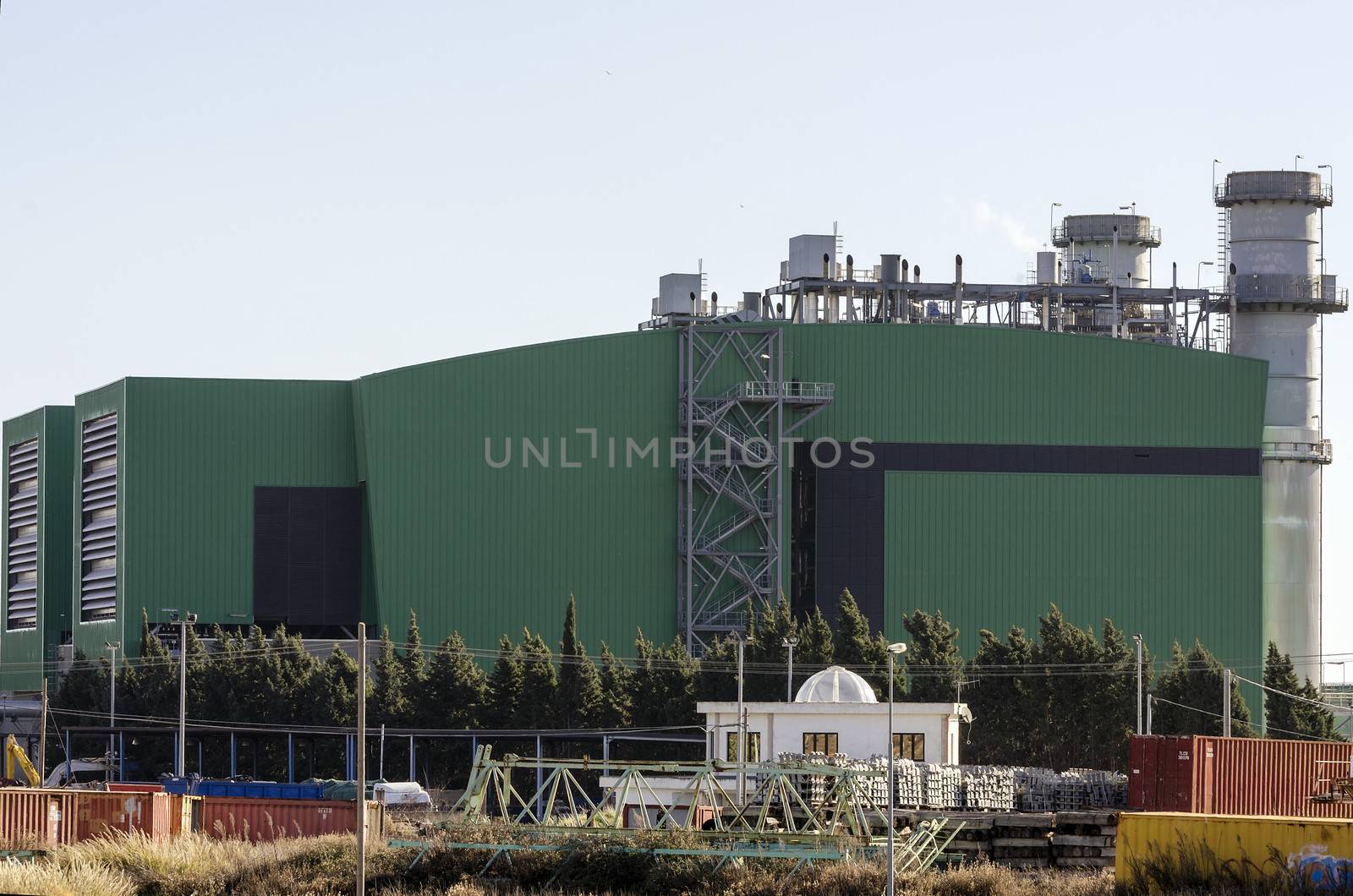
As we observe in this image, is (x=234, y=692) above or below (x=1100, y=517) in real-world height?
Answer: below

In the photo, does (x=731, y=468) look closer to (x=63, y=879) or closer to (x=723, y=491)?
(x=723, y=491)

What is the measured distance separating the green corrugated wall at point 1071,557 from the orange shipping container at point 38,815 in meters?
62.9

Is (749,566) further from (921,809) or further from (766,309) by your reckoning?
(921,809)

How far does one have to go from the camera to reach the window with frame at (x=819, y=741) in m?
73.4

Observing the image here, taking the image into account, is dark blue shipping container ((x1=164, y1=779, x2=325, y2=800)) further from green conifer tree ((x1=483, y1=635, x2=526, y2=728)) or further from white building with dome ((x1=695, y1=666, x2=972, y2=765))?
green conifer tree ((x1=483, y1=635, x2=526, y2=728))

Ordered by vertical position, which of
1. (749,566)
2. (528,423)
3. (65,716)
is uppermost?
(528,423)

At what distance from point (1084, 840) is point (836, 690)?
2213 centimetres

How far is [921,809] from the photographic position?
192ft

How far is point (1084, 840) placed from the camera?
54.2 meters

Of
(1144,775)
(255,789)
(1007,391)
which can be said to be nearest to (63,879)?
(1144,775)

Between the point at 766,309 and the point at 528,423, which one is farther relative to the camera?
the point at 766,309

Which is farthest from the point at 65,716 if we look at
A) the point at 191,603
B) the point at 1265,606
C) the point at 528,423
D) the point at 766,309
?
the point at 1265,606

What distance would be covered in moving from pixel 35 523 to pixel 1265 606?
73504 mm

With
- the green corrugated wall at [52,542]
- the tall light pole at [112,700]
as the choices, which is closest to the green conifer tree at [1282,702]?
the tall light pole at [112,700]
